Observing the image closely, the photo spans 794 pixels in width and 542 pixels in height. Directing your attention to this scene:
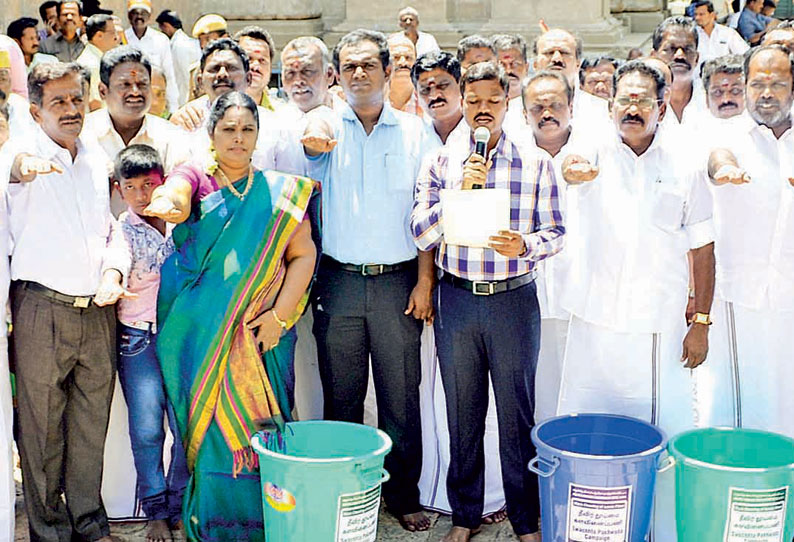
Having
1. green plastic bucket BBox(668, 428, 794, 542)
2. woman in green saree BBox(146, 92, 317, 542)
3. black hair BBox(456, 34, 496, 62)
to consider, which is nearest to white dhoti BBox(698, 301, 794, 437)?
green plastic bucket BBox(668, 428, 794, 542)

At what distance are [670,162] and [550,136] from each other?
2.20 ft

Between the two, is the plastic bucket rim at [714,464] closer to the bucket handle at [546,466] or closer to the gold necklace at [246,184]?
the bucket handle at [546,466]

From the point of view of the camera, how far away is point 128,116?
4375 mm

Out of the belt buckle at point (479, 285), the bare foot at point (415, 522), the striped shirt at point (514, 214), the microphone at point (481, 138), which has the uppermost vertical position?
the microphone at point (481, 138)

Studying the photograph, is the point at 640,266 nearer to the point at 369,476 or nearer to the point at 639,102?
the point at 639,102

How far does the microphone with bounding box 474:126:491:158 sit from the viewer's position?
12.4ft

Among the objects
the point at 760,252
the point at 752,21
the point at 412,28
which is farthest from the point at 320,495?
the point at 752,21

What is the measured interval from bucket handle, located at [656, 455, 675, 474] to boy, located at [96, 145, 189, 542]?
177cm

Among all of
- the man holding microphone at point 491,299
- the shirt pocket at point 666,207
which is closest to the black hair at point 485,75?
the man holding microphone at point 491,299

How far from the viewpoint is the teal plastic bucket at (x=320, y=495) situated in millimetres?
3621

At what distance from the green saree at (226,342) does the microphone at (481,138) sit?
63cm

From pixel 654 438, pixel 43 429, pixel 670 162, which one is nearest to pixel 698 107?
pixel 670 162

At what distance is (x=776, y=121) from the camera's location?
4.11 metres

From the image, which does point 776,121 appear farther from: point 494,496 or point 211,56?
point 211,56
